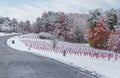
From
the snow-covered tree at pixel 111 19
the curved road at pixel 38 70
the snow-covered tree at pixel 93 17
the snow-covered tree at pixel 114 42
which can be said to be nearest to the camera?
the curved road at pixel 38 70

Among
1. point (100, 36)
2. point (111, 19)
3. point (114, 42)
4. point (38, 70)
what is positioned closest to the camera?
point (38, 70)

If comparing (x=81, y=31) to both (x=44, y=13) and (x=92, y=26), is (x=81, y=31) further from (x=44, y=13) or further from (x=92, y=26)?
(x=44, y=13)

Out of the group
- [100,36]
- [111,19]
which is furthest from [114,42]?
[111,19]

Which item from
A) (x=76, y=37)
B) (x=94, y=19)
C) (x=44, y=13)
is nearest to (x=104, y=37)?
(x=94, y=19)

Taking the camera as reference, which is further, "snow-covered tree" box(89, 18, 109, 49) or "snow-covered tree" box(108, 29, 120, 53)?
"snow-covered tree" box(89, 18, 109, 49)

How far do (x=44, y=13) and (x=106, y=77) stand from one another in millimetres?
142125

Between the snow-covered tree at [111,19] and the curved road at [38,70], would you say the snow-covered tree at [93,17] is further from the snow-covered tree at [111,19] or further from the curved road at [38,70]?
the curved road at [38,70]

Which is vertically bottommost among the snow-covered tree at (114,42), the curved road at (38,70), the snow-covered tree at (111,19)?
the snow-covered tree at (114,42)

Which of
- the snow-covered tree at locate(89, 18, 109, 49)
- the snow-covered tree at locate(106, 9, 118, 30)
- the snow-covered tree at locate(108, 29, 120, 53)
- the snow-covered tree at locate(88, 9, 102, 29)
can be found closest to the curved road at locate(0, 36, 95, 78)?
the snow-covered tree at locate(108, 29, 120, 53)

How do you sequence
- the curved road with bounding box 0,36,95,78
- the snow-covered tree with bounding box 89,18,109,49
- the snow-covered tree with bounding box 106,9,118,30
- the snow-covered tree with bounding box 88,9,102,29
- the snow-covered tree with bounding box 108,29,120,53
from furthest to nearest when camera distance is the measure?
the snow-covered tree with bounding box 88,9,102,29, the snow-covered tree with bounding box 106,9,118,30, the snow-covered tree with bounding box 89,18,109,49, the snow-covered tree with bounding box 108,29,120,53, the curved road with bounding box 0,36,95,78

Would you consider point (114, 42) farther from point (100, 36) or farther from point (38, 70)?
point (38, 70)

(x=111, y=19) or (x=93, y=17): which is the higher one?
(x=93, y=17)

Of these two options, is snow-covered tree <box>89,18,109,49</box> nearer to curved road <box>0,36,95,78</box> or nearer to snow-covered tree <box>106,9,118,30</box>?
snow-covered tree <box>106,9,118,30</box>

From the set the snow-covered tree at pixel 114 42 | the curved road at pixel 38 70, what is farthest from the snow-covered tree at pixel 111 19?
the curved road at pixel 38 70
